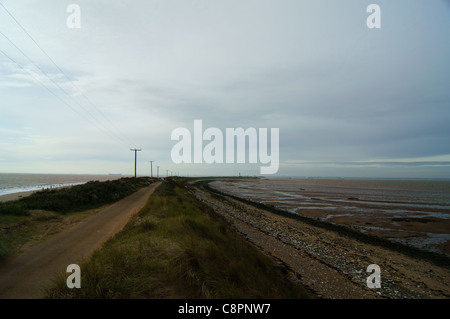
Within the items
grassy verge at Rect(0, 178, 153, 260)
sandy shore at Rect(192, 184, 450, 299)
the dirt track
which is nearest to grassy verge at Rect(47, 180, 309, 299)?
the dirt track

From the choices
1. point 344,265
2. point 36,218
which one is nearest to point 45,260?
point 36,218

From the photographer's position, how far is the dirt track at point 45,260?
5414 millimetres

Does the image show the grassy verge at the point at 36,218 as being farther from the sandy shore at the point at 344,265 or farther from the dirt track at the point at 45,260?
the sandy shore at the point at 344,265

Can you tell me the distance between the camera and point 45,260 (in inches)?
288

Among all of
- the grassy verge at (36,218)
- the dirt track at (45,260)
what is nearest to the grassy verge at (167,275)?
the dirt track at (45,260)

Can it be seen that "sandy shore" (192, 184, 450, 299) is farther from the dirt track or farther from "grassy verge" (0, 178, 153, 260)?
"grassy verge" (0, 178, 153, 260)

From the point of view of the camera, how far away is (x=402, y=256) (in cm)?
1294

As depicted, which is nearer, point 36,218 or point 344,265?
point 344,265

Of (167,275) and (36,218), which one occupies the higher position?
(167,275)

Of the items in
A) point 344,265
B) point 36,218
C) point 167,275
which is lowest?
point 344,265

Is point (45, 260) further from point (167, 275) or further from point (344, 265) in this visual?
point (344, 265)
